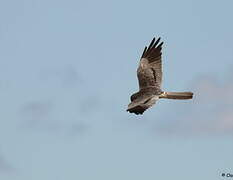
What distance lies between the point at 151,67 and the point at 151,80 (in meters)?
1.23

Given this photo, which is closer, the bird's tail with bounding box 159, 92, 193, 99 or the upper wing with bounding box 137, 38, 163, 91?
the bird's tail with bounding box 159, 92, 193, 99

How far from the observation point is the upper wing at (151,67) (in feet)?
143

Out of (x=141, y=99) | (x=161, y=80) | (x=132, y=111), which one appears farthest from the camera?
(x=161, y=80)

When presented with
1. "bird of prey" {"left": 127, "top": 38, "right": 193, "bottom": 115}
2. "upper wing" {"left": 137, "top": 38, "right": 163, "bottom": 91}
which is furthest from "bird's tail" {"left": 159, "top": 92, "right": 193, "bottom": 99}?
"upper wing" {"left": 137, "top": 38, "right": 163, "bottom": 91}

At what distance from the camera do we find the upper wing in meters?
43.5

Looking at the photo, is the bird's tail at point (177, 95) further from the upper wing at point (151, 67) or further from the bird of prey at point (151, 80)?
the upper wing at point (151, 67)

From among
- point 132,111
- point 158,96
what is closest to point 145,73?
point 158,96

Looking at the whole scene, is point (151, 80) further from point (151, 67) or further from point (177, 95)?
point (177, 95)

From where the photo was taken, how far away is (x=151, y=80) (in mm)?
43562

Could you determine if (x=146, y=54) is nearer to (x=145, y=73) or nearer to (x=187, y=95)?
(x=145, y=73)

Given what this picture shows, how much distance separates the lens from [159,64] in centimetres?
4447

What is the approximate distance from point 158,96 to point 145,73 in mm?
4119

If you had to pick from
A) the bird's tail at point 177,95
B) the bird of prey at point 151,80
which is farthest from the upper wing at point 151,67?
the bird's tail at point 177,95

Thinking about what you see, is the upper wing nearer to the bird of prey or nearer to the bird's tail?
the bird of prey
